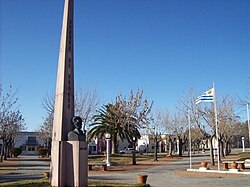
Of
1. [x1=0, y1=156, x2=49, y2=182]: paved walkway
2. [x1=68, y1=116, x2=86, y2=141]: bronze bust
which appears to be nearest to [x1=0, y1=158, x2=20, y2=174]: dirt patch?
[x1=0, y1=156, x2=49, y2=182]: paved walkway

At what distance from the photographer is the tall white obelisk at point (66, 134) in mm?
13039

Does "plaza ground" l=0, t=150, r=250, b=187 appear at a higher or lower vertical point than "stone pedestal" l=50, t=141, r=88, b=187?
lower

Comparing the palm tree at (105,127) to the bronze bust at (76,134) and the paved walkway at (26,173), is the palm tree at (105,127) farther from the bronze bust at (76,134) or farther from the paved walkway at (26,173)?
the bronze bust at (76,134)

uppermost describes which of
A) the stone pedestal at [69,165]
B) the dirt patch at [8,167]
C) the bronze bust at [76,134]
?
the bronze bust at [76,134]

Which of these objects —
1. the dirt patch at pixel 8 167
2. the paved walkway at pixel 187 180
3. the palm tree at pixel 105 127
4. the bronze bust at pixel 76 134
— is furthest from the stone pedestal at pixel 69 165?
the palm tree at pixel 105 127

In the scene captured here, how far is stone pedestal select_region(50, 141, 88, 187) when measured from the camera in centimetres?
1300

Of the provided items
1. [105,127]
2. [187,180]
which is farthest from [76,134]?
[105,127]

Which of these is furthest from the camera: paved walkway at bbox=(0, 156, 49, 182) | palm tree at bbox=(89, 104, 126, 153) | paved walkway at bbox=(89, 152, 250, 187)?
palm tree at bbox=(89, 104, 126, 153)

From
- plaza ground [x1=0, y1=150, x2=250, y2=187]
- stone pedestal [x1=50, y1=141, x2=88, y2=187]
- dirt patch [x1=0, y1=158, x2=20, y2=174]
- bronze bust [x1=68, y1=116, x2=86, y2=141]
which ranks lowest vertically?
dirt patch [x1=0, y1=158, x2=20, y2=174]

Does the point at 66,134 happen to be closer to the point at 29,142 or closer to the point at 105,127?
the point at 105,127

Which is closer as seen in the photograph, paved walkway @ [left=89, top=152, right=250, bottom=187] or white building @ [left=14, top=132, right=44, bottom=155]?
paved walkway @ [left=89, top=152, right=250, bottom=187]

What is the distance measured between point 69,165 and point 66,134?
1275 mm

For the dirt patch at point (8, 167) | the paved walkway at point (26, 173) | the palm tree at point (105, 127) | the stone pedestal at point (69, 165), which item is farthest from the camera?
the palm tree at point (105, 127)

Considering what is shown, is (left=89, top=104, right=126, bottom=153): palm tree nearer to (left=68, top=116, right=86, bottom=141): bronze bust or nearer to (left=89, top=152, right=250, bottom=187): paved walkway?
(left=89, top=152, right=250, bottom=187): paved walkway
